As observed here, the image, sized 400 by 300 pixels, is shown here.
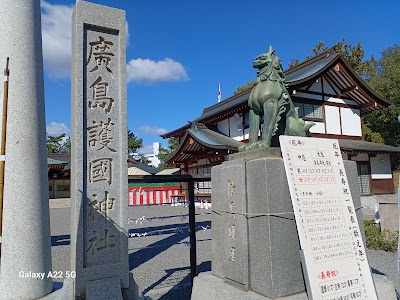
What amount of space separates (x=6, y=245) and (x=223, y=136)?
15051 millimetres

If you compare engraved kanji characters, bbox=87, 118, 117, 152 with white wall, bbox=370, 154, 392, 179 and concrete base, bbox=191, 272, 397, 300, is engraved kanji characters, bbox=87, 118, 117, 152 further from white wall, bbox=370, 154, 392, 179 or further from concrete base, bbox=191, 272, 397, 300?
white wall, bbox=370, 154, 392, 179

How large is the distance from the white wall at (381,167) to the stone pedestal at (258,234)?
16492mm

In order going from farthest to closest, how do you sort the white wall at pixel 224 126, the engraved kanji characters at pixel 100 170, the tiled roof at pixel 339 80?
the white wall at pixel 224 126
the tiled roof at pixel 339 80
the engraved kanji characters at pixel 100 170

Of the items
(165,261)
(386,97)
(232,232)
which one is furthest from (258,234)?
(386,97)

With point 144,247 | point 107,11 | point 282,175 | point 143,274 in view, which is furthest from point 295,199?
point 144,247

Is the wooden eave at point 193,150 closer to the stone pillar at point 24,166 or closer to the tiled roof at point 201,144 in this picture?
the tiled roof at point 201,144

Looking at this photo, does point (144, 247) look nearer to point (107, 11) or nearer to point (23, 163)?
point (23, 163)

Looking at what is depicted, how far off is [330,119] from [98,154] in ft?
51.0

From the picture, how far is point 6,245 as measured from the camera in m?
3.27

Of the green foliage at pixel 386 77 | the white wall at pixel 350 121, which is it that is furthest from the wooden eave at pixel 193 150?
the green foliage at pixel 386 77

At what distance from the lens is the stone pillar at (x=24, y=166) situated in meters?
3.30

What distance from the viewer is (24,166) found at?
336 centimetres

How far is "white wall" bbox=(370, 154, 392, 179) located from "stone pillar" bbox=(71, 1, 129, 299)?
1715cm

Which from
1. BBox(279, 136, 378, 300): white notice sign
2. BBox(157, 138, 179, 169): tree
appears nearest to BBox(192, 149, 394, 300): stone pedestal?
BBox(279, 136, 378, 300): white notice sign
